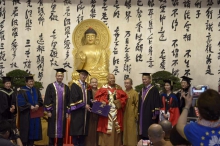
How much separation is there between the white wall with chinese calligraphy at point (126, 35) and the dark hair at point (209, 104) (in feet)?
26.4

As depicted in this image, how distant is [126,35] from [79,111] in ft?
12.3

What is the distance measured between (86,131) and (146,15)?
173 inches

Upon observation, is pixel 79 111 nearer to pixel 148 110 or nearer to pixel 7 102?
pixel 148 110

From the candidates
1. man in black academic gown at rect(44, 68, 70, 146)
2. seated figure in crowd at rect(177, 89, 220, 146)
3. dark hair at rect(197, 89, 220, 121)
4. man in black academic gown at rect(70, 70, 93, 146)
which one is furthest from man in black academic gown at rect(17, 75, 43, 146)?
dark hair at rect(197, 89, 220, 121)

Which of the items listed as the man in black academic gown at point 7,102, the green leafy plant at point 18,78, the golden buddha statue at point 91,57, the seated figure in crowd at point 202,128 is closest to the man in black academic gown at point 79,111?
the man in black academic gown at point 7,102

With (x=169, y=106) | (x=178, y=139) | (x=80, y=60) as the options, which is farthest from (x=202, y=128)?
(x=80, y=60)

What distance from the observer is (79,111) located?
25.3 ft

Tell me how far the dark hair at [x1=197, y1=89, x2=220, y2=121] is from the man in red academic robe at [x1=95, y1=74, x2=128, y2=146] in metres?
4.93

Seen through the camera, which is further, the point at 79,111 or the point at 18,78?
the point at 18,78

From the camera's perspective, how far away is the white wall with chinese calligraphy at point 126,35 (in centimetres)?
1076

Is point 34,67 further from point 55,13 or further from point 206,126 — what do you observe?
point 206,126

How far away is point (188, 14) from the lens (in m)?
10.9

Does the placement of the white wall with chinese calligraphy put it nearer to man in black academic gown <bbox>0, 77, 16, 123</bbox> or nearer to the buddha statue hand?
the buddha statue hand

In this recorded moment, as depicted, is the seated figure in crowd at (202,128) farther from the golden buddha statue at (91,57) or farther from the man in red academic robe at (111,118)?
the golden buddha statue at (91,57)
